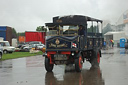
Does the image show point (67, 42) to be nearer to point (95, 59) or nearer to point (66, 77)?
point (66, 77)

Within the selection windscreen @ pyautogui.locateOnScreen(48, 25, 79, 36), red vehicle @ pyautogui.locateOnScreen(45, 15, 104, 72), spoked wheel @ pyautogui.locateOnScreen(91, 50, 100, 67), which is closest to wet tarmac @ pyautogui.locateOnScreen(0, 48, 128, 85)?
red vehicle @ pyautogui.locateOnScreen(45, 15, 104, 72)

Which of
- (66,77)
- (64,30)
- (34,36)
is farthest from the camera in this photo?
(34,36)

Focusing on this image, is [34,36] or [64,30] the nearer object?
[64,30]

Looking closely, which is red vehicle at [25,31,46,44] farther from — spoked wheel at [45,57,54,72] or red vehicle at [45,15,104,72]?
spoked wheel at [45,57,54,72]

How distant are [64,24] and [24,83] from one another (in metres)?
4.71

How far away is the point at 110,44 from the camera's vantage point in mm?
48969

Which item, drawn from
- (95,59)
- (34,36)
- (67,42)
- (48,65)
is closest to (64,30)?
(67,42)

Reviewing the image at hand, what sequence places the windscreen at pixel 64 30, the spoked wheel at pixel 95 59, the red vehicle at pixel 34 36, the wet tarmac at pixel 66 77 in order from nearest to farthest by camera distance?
the wet tarmac at pixel 66 77 → the windscreen at pixel 64 30 → the spoked wheel at pixel 95 59 → the red vehicle at pixel 34 36

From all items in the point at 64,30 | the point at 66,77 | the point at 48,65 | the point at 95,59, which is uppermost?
the point at 64,30

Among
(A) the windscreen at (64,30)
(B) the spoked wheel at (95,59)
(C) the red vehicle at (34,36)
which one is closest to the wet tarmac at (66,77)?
(B) the spoked wheel at (95,59)

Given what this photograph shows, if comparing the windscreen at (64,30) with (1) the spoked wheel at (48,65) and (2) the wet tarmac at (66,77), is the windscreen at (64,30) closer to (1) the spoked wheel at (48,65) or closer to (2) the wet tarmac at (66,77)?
(1) the spoked wheel at (48,65)

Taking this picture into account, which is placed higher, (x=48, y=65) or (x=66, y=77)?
(x=48, y=65)

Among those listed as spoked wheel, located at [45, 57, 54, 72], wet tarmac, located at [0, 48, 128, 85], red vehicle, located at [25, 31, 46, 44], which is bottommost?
wet tarmac, located at [0, 48, 128, 85]

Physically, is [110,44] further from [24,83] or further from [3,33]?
[24,83]
